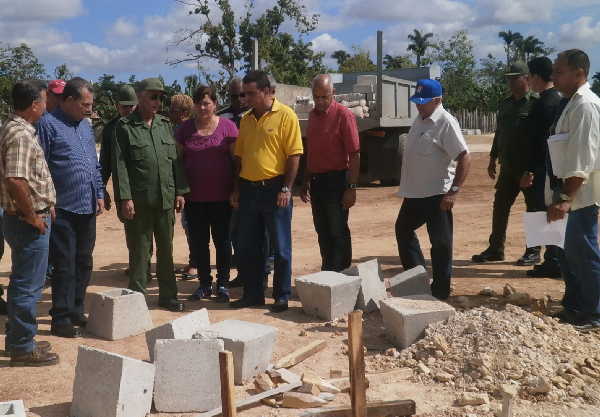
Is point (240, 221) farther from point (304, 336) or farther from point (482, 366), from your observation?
point (482, 366)

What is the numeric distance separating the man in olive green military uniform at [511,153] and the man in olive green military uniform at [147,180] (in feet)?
11.9

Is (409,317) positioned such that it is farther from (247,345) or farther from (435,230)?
(435,230)

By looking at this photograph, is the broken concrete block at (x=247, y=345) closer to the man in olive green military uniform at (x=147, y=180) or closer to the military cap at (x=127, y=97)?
the man in olive green military uniform at (x=147, y=180)

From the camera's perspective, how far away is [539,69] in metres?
6.69

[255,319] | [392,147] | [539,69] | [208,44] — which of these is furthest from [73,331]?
[208,44]

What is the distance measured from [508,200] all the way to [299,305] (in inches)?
116

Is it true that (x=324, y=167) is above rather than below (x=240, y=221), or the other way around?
above

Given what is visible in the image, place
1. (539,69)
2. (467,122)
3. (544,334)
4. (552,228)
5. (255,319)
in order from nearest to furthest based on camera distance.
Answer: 1. (544,334)
2. (552,228)
3. (255,319)
4. (539,69)
5. (467,122)

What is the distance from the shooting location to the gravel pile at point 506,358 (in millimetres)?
3994

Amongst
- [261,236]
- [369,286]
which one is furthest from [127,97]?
[369,286]

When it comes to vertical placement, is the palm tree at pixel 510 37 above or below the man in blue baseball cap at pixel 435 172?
above

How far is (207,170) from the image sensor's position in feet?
19.7

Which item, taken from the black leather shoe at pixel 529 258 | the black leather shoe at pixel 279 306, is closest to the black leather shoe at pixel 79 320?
the black leather shoe at pixel 279 306

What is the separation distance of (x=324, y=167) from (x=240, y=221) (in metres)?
0.99
